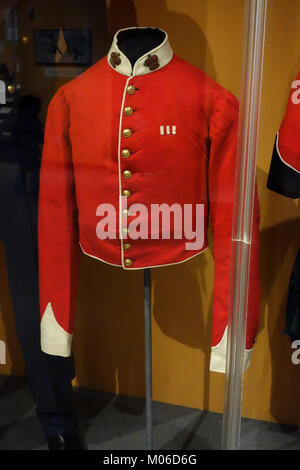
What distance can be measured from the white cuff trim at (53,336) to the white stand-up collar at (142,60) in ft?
2.03

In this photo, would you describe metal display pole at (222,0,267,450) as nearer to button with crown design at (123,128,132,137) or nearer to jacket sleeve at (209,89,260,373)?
jacket sleeve at (209,89,260,373)

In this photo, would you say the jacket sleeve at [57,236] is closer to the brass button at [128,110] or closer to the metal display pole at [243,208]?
the brass button at [128,110]

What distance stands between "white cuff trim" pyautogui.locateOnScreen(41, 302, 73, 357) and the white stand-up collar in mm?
617

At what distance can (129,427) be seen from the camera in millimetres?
1594

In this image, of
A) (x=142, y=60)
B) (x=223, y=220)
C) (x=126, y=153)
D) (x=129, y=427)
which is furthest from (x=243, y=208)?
(x=129, y=427)

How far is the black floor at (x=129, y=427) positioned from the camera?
1535 millimetres

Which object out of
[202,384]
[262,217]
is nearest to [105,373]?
[202,384]

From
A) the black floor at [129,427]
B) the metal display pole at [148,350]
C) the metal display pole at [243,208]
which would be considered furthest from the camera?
the black floor at [129,427]

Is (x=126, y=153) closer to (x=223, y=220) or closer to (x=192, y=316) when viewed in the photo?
(x=223, y=220)

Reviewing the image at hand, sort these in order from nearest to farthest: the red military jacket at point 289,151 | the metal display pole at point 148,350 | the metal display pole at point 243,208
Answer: the metal display pole at point 243,208 < the red military jacket at point 289,151 < the metal display pole at point 148,350

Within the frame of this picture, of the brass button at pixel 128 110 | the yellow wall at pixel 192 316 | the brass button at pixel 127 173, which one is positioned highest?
the brass button at pixel 128 110

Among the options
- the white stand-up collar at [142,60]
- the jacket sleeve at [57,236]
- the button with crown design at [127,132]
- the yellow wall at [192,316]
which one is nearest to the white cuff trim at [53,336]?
the jacket sleeve at [57,236]

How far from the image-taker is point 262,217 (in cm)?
147
